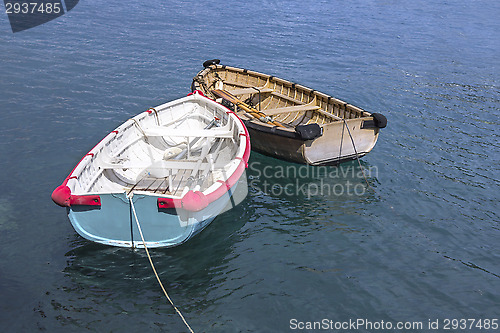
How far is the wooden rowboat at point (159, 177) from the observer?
32.7ft

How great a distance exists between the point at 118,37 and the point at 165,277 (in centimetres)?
2563

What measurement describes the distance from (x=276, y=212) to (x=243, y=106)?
5.73 meters

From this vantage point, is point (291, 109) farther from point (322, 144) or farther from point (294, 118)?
point (322, 144)

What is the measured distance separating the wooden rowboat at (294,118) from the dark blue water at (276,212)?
101 centimetres

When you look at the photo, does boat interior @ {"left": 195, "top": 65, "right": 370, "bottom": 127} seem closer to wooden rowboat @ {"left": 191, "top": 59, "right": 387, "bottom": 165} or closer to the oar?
wooden rowboat @ {"left": 191, "top": 59, "right": 387, "bottom": 165}

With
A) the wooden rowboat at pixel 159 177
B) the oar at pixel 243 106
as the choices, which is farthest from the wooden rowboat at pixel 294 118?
the wooden rowboat at pixel 159 177

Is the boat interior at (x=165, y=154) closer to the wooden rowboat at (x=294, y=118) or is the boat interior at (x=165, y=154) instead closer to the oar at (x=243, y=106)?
the oar at (x=243, y=106)

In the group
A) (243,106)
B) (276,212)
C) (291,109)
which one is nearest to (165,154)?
(276,212)

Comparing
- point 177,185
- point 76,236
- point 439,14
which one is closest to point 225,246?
point 177,185

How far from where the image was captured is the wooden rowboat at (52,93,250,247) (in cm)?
998

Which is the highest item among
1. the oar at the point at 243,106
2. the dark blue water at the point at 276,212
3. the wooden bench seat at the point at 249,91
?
the wooden bench seat at the point at 249,91

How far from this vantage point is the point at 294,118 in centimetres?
1781

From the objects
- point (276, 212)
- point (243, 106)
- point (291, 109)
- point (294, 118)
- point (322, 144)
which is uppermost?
point (291, 109)

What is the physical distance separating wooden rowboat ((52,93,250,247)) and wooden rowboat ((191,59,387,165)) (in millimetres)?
1566
